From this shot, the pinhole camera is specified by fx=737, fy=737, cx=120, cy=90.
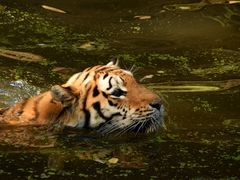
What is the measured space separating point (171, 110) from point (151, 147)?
2.78ft

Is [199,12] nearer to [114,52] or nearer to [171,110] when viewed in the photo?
[114,52]

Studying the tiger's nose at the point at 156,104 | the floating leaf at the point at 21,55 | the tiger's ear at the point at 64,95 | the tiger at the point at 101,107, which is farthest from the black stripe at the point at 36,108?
the floating leaf at the point at 21,55

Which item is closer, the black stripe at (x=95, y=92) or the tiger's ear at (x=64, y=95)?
the tiger's ear at (x=64, y=95)

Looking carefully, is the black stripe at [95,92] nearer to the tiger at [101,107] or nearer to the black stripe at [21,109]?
the tiger at [101,107]

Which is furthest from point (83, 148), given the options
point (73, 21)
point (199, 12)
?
point (199, 12)

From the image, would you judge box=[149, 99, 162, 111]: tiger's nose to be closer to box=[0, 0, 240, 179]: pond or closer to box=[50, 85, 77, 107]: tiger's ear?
box=[0, 0, 240, 179]: pond

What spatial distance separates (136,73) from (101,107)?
4.61 ft

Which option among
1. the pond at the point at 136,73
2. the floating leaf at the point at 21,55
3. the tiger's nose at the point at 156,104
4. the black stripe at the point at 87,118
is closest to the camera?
the pond at the point at 136,73

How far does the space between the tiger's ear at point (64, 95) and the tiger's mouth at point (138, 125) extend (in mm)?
250

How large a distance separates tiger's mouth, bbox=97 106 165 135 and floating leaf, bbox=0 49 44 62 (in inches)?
73.7

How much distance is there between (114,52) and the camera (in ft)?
21.3

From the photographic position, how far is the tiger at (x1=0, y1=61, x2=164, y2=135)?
443cm

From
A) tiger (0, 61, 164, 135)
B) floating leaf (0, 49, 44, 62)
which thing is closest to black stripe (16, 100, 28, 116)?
tiger (0, 61, 164, 135)

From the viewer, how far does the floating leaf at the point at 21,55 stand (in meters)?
6.26
